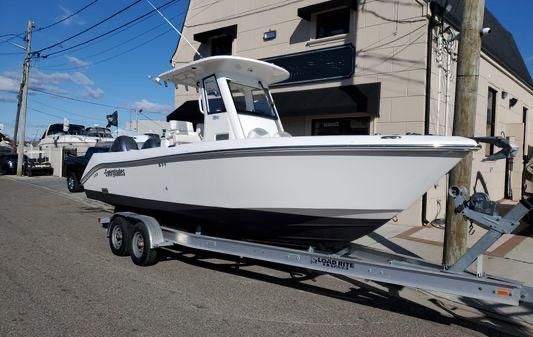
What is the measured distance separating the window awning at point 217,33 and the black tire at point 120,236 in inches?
321

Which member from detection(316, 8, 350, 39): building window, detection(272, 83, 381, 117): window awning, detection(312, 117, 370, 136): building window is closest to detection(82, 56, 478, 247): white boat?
detection(272, 83, 381, 117): window awning

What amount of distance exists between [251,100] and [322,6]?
5.43m

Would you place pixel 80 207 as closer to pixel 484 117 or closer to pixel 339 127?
pixel 339 127

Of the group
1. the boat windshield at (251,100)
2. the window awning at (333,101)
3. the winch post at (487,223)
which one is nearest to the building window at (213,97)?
the boat windshield at (251,100)

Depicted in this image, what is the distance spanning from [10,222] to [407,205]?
29.2 feet

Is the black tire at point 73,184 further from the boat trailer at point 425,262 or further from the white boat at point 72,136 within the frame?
the boat trailer at point 425,262

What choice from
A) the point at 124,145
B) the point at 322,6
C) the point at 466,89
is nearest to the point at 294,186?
the point at 466,89

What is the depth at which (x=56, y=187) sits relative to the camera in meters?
19.8

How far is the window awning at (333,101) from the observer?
10031 mm

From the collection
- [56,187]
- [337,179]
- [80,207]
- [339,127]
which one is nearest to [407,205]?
[337,179]

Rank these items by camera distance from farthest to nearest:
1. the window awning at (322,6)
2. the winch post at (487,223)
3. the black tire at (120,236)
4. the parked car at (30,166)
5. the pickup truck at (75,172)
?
the parked car at (30,166) < the pickup truck at (75,172) < the window awning at (322,6) < the black tire at (120,236) < the winch post at (487,223)

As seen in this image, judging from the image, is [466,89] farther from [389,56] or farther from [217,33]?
[217,33]

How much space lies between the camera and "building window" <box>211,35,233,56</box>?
46.5 ft

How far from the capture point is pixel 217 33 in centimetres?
1395
